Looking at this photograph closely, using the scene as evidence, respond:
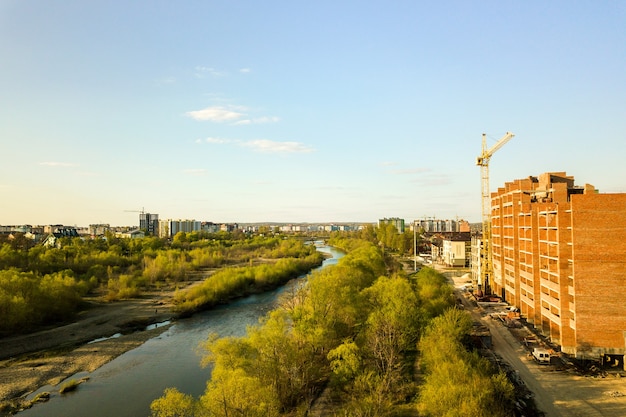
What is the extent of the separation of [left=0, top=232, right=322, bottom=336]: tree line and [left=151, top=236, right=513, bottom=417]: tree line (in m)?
19.2

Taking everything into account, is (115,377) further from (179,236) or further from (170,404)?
(179,236)

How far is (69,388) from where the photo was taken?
20.0 metres

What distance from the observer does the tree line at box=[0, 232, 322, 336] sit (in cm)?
2948

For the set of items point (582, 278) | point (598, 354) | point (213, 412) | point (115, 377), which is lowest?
point (115, 377)

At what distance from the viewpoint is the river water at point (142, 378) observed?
1794 cm

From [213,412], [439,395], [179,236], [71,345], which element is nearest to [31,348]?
[71,345]

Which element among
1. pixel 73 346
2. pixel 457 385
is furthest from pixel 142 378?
pixel 457 385

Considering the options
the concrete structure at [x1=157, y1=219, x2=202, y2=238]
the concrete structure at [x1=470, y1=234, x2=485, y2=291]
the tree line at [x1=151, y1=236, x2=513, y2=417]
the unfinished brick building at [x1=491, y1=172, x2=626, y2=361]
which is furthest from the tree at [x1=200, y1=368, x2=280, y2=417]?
the concrete structure at [x1=157, y1=219, x2=202, y2=238]

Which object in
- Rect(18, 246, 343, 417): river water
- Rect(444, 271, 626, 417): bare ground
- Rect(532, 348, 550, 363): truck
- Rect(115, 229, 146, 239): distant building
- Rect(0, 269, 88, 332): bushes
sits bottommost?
Rect(18, 246, 343, 417): river water

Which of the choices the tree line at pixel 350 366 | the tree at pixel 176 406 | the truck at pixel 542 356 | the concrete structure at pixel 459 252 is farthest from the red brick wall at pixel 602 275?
the concrete structure at pixel 459 252

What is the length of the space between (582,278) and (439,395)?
13.6 m

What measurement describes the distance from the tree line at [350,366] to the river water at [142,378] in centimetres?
284

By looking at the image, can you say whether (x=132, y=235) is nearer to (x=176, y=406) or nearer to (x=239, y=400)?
(x=176, y=406)

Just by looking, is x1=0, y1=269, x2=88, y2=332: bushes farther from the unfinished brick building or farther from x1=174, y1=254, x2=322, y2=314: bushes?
the unfinished brick building
